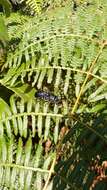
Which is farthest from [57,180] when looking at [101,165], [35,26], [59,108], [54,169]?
[35,26]

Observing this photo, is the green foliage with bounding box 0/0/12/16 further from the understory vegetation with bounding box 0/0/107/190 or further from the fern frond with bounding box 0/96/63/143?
the fern frond with bounding box 0/96/63/143

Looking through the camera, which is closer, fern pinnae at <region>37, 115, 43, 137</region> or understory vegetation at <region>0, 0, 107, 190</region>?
understory vegetation at <region>0, 0, 107, 190</region>

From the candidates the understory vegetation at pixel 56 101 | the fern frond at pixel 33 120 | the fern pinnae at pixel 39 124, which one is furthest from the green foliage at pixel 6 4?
the fern pinnae at pixel 39 124

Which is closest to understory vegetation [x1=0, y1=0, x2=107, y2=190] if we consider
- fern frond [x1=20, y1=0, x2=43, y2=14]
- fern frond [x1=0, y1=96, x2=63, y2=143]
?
fern frond [x1=0, y1=96, x2=63, y2=143]

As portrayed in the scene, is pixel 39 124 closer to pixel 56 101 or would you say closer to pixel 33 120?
pixel 33 120

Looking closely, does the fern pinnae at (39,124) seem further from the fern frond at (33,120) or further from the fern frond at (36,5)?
the fern frond at (36,5)

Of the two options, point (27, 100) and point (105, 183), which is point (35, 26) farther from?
point (105, 183)

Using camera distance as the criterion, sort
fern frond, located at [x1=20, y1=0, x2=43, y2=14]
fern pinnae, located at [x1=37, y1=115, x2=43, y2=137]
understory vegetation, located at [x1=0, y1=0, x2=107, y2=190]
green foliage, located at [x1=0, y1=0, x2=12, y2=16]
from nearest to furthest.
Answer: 1. understory vegetation, located at [x1=0, y1=0, x2=107, y2=190]
2. fern pinnae, located at [x1=37, y1=115, x2=43, y2=137]
3. green foliage, located at [x1=0, y1=0, x2=12, y2=16]
4. fern frond, located at [x1=20, y1=0, x2=43, y2=14]

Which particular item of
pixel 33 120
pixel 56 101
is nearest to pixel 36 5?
pixel 56 101
